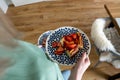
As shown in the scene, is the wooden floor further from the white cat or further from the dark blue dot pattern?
the dark blue dot pattern

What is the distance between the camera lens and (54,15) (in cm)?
191

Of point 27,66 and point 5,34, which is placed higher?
point 5,34

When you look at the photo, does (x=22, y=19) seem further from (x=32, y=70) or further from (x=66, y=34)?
(x=32, y=70)

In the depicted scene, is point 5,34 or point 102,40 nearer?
point 5,34

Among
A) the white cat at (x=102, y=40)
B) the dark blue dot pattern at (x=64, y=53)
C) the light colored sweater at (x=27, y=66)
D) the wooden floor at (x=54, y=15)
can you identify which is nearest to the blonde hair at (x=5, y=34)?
the light colored sweater at (x=27, y=66)

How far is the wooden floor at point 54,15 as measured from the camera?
5.89 ft

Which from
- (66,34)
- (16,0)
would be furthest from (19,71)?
(16,0)

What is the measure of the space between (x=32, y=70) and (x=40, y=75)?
37 millimetres

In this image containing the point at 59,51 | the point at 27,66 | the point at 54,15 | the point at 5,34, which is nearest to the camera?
the point at 5,34

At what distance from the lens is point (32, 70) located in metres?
0.60

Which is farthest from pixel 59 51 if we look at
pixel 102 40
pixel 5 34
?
pixel 5 34

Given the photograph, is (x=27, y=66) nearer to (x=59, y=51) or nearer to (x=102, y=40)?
(x=59, y=51)

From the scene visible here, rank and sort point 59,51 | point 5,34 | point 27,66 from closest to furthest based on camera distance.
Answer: point 5,34, point 27,66, point 59,51

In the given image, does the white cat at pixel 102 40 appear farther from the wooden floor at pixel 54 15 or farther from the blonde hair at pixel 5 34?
the blonde hair at pixel 5 34
